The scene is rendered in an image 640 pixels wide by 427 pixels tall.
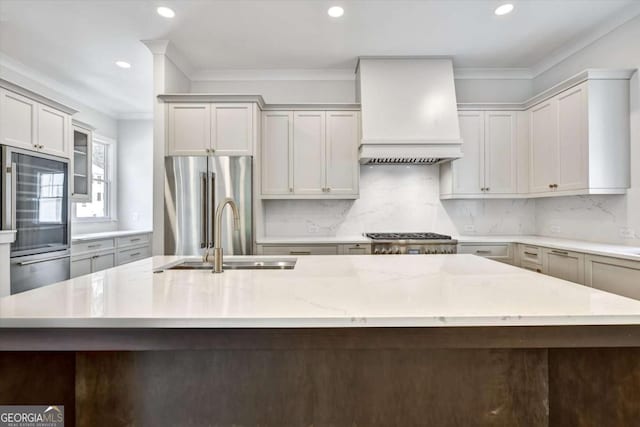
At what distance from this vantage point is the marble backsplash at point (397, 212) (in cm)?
402

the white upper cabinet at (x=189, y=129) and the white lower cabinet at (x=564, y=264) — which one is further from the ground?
the white upper cabinet at (x=189, y=129)

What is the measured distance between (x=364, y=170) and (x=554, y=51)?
7.73ft

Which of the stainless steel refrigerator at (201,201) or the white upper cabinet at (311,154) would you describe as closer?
the stainless steel refrigerator at (201,201)

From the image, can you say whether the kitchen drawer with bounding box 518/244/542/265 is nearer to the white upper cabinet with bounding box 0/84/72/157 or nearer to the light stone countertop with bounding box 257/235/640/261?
the light stone countertop with bounding box 257/235/640/261

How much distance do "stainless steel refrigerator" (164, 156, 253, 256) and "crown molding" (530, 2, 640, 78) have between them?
3.56 meters

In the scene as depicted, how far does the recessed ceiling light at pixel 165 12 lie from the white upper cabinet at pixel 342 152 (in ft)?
5.70

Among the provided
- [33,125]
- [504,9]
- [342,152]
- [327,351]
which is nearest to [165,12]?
[33,125]

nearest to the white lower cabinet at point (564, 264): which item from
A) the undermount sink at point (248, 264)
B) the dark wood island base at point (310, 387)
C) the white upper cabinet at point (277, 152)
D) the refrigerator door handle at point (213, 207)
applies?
the dark wood island base at point (310, 387)

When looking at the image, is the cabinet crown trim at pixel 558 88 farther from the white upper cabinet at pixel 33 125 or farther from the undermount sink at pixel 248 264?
the white upper cabinet at pixel 33 125

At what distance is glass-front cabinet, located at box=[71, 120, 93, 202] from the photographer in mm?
4266

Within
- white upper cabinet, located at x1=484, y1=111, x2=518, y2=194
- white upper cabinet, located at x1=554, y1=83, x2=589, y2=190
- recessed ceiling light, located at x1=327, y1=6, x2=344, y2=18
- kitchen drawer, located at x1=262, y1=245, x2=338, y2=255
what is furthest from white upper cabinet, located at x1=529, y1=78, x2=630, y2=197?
kitchen drawer, located at x1=262, y1=245, x2=338, y2=255

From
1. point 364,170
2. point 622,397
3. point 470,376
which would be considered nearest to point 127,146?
point 364,170

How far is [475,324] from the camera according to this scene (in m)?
0.96

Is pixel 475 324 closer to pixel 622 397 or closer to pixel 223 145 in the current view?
pixel 622 397
